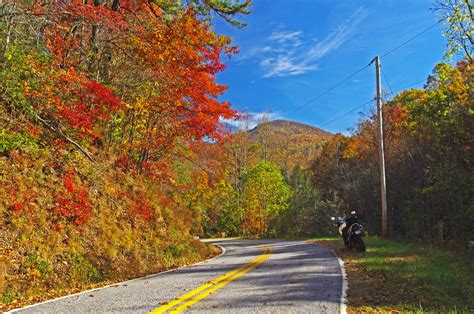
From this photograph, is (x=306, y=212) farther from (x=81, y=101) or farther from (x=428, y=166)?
(x=81, y=101)

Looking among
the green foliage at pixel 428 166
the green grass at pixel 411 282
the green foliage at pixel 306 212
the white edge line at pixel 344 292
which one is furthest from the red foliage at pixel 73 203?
the green foliage at pixel 306 212

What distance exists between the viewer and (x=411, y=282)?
8312 mm

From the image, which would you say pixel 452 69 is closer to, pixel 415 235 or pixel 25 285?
pixel 415 235

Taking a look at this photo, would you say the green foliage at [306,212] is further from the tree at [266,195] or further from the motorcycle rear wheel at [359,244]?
the motorcycle rear wheel at [359,244]

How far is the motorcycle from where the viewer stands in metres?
14.3

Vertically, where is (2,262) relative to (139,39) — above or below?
below

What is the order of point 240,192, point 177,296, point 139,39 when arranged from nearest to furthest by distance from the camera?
point 177,296 < point 139,39 < point 240,192

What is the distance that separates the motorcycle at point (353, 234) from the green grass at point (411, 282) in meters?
1.10

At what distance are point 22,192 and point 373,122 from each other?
27486 mm

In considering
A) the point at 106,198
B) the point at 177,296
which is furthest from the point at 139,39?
the point at 177,296

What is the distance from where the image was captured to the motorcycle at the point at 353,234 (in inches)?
561

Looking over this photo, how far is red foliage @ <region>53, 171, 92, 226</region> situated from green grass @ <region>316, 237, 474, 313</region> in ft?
25.5

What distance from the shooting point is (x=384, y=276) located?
9.23 meters

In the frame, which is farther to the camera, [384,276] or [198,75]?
[198,75]
